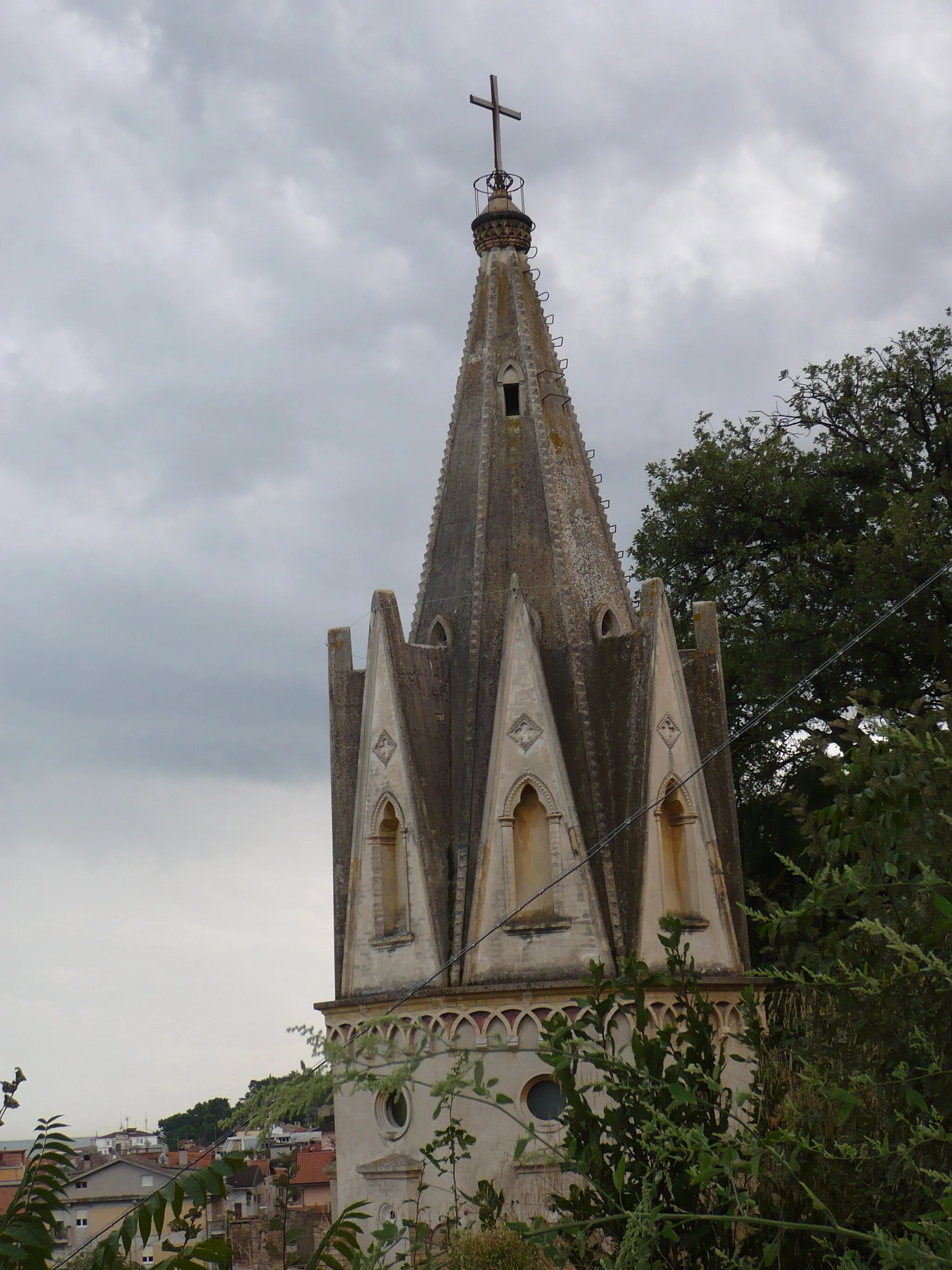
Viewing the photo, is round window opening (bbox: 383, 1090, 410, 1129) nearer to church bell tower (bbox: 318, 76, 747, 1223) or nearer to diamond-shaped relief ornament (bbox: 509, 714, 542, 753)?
church bell tower (bbox: 318, 76, 747, 1223)

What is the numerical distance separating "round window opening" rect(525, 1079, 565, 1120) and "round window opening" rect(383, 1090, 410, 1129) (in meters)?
1.64

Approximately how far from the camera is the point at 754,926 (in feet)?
76.5

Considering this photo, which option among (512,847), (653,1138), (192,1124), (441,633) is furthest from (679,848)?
(192,1124)

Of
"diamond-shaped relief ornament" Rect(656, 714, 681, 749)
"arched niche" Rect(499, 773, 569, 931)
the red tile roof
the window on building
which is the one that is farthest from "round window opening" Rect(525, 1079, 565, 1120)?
the red tile roof

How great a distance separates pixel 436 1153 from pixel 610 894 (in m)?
3.83

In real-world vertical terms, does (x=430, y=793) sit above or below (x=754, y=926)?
above

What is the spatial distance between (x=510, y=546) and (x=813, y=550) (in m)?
8.15

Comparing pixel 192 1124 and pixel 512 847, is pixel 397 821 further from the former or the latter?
pixel 192 1124

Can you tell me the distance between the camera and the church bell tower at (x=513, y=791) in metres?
19.5

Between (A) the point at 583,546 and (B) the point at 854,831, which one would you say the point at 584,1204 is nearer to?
(B) the point at 854,831

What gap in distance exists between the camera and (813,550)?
2866cm

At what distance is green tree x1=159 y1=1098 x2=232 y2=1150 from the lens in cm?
6519

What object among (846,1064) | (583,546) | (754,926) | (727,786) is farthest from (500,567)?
(846,1064)

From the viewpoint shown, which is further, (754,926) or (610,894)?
(754,926)
